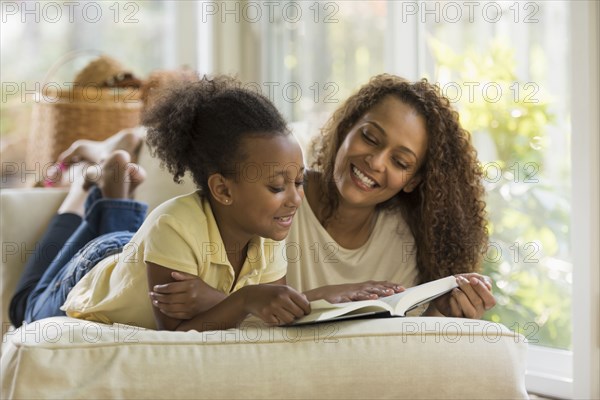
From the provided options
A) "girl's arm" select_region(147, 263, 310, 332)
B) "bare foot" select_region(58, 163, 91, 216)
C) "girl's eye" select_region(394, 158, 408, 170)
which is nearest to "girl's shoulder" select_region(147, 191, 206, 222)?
"girl's arm" select_region(147, 263, 310, 332)

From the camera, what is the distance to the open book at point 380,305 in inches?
51.7

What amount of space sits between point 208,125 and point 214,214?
18cm

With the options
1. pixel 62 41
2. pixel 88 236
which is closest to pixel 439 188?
pixel 88 236

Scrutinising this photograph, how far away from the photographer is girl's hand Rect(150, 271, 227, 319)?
1.43 m

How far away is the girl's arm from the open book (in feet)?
0.09

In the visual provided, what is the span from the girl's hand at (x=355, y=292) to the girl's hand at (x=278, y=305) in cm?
20

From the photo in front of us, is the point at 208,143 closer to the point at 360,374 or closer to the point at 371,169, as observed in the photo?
the point at 371,169

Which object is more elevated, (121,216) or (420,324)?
(121,216)

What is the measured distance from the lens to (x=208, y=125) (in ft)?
5.06

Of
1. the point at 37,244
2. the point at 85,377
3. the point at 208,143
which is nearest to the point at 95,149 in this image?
the point at 37,244

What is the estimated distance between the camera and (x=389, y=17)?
2.71 m

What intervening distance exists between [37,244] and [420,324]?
1.21m

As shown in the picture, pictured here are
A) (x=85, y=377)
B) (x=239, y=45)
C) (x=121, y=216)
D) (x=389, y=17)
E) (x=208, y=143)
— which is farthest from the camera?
(x=239, y=45)

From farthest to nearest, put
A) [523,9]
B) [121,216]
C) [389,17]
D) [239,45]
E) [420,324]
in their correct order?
[239,45] → [389,17] → [523,9] → [121,216] → [420,324]
